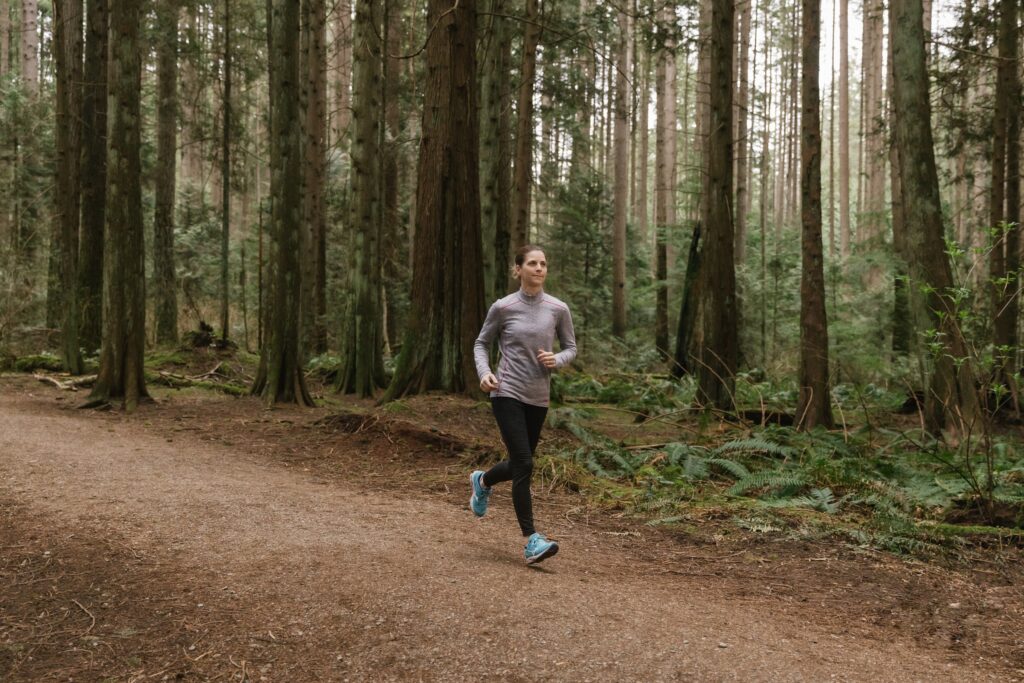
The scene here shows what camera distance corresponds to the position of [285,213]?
40.1 feet

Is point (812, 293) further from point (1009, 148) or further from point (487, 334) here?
point (487, 334)

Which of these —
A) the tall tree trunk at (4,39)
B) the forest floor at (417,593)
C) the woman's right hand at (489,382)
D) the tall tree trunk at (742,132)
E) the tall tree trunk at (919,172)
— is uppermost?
the tall tree trunk at (4,39)

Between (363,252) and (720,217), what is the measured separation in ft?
19.6

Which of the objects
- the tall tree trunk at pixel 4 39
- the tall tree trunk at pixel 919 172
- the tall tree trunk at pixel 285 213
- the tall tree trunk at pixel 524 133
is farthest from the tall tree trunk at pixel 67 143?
the tall tree trunk at pixel 4 39

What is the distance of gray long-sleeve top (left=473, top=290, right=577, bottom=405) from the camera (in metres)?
5.43

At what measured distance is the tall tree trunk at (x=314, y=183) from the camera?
17953 millimetres

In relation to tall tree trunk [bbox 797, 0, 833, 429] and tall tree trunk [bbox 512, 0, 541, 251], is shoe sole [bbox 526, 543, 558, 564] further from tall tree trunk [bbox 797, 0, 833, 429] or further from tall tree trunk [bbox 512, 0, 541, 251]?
tall tree trunk [bbox 512, 0, 541, 251]

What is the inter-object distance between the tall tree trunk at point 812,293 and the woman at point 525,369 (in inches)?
280

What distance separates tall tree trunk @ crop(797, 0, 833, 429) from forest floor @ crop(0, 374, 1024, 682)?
515cm

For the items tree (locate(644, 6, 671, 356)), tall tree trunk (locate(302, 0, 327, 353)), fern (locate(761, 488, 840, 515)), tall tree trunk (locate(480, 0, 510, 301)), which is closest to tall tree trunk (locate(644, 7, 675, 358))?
tree (locate(644, 6, 671, 356))

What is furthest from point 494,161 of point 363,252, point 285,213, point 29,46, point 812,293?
point 29,46

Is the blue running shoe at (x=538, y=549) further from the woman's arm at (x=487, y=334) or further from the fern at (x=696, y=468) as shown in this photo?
the fern at (x=696, y=468)

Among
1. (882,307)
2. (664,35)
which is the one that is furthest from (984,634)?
(882,307)

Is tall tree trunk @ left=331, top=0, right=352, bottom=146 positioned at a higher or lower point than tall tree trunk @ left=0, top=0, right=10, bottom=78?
lower
